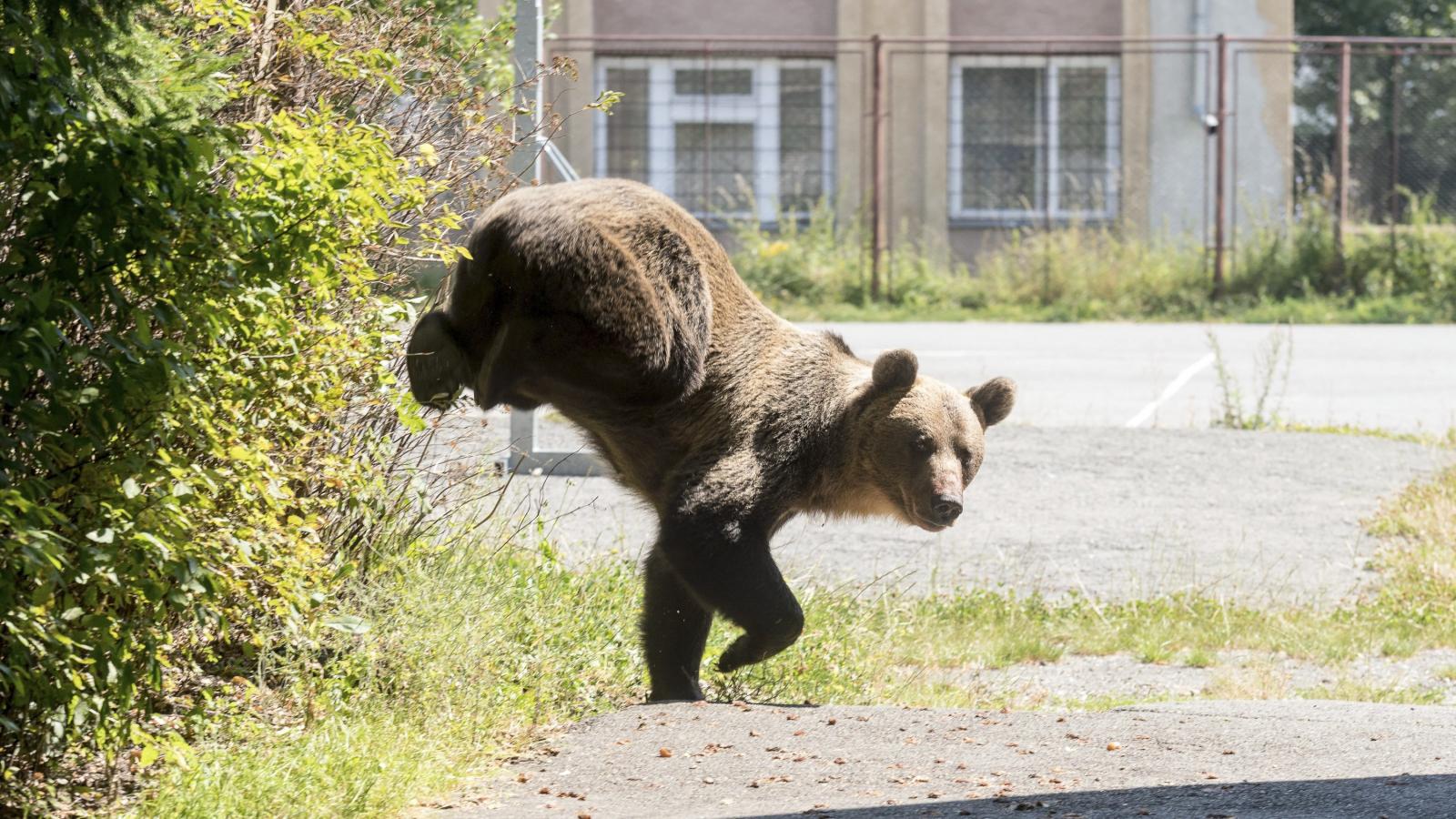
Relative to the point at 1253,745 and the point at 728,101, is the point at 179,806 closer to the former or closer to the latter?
the point at 1253,745

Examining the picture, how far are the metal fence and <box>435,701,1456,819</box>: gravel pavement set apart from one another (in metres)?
16.7

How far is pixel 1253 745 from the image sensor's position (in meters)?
5.22

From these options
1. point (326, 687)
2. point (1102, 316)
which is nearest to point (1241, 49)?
point (1102, 316)

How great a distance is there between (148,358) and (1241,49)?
20724 millimetres

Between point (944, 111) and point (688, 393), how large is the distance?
59.3ft

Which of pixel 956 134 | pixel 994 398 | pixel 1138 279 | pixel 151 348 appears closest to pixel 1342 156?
pixel 1138 279

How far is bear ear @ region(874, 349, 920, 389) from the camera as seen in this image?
5793 mm

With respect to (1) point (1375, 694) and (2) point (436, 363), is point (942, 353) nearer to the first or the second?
Answer: (1) point (1375, 694)

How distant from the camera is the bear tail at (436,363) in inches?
211

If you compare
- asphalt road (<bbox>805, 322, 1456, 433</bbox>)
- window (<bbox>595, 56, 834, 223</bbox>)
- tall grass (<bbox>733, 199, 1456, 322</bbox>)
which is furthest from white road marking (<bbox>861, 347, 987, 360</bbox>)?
window (<bbox>595, 56, 834, 223</bbox>)

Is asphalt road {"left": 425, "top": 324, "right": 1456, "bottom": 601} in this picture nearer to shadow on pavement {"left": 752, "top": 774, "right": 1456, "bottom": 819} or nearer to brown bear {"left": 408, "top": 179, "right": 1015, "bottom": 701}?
brown bear {"left": 408, "top": 179, "right": 1015, "bottom": 701}

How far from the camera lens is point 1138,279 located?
20.2 meters

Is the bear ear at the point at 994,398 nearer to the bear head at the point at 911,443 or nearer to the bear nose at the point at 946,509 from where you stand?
the bear head at the point at 911,443

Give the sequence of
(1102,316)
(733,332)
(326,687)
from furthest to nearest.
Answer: (1102,316) → (733,332) → (326,687)
